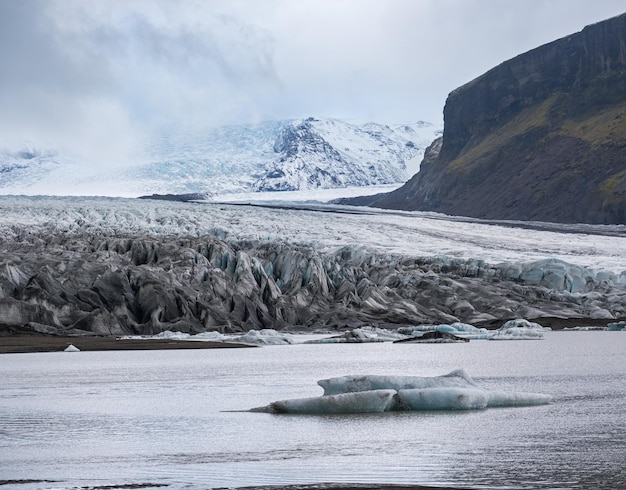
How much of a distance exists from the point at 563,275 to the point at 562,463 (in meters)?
49.2

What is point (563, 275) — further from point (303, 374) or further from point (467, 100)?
point (467, 100)

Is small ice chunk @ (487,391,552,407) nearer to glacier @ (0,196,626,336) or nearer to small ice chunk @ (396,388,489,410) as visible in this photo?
small ice chunk @ (396,388,489,410)

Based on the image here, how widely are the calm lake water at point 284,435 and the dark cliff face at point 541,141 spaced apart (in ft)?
293

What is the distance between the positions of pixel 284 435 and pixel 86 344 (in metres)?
27.3

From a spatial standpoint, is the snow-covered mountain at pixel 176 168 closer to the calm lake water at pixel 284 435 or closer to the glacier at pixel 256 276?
the glacier at pixel 256 276

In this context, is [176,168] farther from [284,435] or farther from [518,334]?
[284,435]

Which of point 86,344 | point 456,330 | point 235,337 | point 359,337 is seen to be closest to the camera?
point 86,344

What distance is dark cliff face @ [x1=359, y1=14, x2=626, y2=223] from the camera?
4727 inches

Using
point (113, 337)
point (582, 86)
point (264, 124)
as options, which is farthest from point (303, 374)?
point (264, 124)

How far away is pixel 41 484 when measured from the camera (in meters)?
11.5

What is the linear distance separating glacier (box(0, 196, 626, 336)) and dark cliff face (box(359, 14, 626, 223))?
48.8 metres

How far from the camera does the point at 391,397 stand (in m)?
16.9

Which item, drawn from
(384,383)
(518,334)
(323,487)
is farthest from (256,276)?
(323,487)

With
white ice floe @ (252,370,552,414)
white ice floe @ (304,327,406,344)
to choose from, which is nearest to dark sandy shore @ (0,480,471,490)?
white ice floe @ (252,370,552,414)
